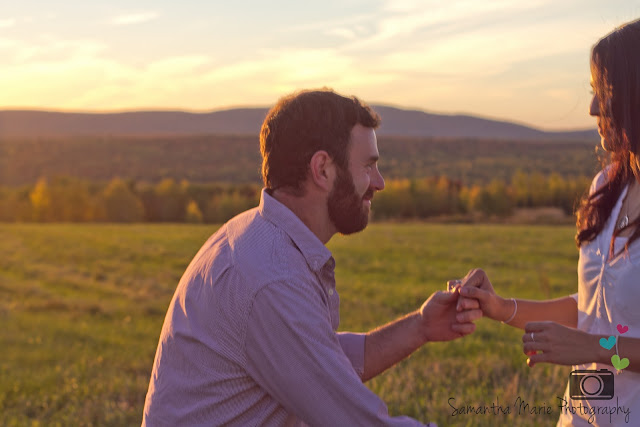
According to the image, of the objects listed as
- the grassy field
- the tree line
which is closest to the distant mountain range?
the tree line

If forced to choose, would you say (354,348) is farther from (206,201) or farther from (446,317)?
(206,201)

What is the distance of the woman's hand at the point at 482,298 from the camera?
3619 mm

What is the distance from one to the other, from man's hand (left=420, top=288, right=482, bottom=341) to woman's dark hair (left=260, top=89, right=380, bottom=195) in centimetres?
109

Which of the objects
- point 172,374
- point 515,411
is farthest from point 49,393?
point 172,374

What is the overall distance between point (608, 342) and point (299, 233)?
1343 mm

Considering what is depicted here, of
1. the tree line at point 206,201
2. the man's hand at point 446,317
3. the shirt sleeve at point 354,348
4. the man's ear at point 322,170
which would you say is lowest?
the tree line at point 206,201

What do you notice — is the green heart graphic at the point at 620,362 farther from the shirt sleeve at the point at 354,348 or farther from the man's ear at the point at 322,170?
the man's ear at the point at 322,170

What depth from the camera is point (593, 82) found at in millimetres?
3121

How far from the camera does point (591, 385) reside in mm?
3057

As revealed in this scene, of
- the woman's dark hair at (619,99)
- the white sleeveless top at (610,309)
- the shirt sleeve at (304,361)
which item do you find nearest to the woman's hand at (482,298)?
the white sleeveless top at (610,309)

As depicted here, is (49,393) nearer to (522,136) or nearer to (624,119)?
(624,119)

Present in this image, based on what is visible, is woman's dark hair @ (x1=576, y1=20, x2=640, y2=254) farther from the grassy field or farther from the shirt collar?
the grassy field

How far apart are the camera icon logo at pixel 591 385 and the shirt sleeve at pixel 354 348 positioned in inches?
40.2

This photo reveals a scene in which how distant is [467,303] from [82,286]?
1712 centimetres
